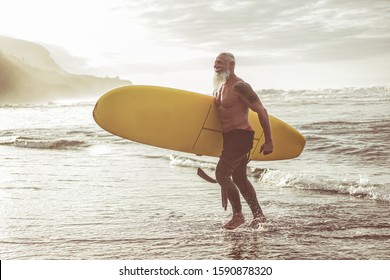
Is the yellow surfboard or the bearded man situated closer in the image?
the bearded man

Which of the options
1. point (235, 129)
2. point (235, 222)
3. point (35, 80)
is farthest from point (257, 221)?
point (35, 80)

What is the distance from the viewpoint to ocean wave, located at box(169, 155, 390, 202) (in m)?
4.80

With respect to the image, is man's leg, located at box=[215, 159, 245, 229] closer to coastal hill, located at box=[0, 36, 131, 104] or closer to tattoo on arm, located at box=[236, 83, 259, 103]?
tattoo on arm, located at box=[236, 83, 259, 103]

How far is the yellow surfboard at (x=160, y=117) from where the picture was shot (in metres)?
4.00

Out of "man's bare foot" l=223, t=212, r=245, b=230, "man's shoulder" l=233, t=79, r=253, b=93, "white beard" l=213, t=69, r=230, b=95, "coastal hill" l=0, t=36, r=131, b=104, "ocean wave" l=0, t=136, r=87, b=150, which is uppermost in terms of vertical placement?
"coastal hill" l=0, t=36, r=131, b=104

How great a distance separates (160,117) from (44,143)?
631 centimetres

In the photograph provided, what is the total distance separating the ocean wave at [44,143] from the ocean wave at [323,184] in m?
4.53

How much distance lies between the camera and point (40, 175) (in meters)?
5.92

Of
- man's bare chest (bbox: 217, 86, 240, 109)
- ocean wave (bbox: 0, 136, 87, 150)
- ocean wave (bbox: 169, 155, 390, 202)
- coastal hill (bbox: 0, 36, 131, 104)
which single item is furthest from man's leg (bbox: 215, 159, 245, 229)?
coastal hill (bbox: 0, 36, 131, 104)

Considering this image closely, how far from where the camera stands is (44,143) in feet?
32.4

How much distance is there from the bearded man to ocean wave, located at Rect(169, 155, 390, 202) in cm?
156

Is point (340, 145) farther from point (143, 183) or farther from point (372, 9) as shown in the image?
point (372, 9)

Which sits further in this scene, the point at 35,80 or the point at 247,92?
the point at 35,80

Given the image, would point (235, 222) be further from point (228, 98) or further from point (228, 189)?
point (228, 98)
